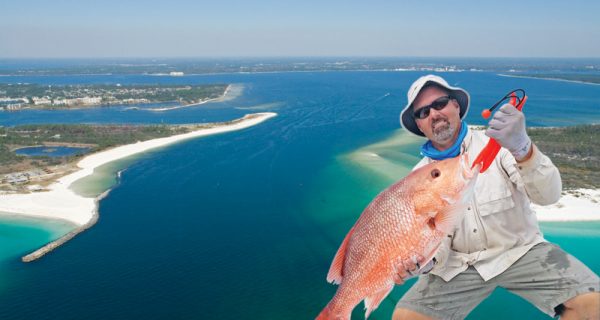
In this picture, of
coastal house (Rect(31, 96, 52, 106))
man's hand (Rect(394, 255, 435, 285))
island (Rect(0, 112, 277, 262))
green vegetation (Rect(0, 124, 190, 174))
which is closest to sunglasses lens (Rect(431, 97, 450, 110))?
man's hand (Rect(394, 255, 435, 285))

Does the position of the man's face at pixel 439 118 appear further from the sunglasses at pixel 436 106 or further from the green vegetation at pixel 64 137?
the green vegetation at pixel 64 137

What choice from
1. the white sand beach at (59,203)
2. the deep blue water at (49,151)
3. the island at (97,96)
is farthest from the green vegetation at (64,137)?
the island at (97,96)

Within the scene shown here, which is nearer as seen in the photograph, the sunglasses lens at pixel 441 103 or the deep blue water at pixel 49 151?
the sunglasses lens at pixel 441 103

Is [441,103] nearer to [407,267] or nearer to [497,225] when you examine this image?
[497,225]

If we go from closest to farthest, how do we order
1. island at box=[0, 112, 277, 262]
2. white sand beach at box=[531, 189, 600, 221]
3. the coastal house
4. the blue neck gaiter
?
the blue neck gaiter < white sand beach at box=[531, 189, 600, 221] < island at box=[0, 112, 277, 262] < the coastal house

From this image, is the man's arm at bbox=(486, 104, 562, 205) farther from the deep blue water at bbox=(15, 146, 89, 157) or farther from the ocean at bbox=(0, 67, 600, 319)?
the deep blue water at bbox=(15, 146, 89, 157)

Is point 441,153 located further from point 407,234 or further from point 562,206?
point 562,206
